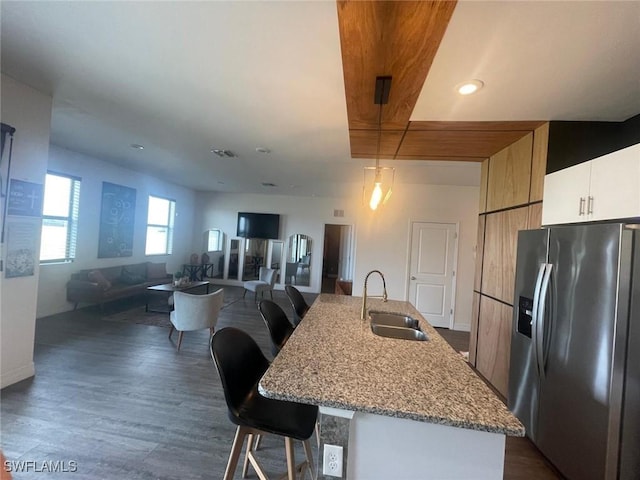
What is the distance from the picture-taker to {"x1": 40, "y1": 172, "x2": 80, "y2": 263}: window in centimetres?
443

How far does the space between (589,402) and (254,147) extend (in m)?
3.88

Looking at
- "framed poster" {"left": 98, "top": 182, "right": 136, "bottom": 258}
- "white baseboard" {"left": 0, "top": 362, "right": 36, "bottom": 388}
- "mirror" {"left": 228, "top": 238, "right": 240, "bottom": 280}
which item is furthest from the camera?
"mirror" {"left": 228, "top": 238, "right": 240, "bottom": 280}

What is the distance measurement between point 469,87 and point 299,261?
6.41m

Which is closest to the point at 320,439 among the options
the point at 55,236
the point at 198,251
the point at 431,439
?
the point at 431,439

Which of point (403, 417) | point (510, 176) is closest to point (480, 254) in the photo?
point (510, 176)

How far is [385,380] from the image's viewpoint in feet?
3.97

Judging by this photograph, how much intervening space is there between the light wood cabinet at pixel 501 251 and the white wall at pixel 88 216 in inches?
249

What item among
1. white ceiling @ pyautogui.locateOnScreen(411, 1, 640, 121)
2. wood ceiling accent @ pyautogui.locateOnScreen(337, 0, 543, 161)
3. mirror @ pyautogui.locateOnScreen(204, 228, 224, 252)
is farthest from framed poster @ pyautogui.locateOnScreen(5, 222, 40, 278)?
mirror @ pyautogui.locateOnScreen(204, 228, 224, 252)

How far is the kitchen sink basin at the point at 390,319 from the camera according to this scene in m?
2.36

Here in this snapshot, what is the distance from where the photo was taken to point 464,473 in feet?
Answer: 3.52

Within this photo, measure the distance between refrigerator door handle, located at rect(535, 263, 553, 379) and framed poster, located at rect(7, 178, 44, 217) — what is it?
424cm

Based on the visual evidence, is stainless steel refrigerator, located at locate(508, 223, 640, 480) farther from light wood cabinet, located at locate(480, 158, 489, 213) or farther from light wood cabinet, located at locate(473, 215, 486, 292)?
light wood cabinet, located at locate(480, 158, 489, 213)

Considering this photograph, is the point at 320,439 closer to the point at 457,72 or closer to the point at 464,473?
the point at 464,473

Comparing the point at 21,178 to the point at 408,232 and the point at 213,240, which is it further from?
the point at 213,240
